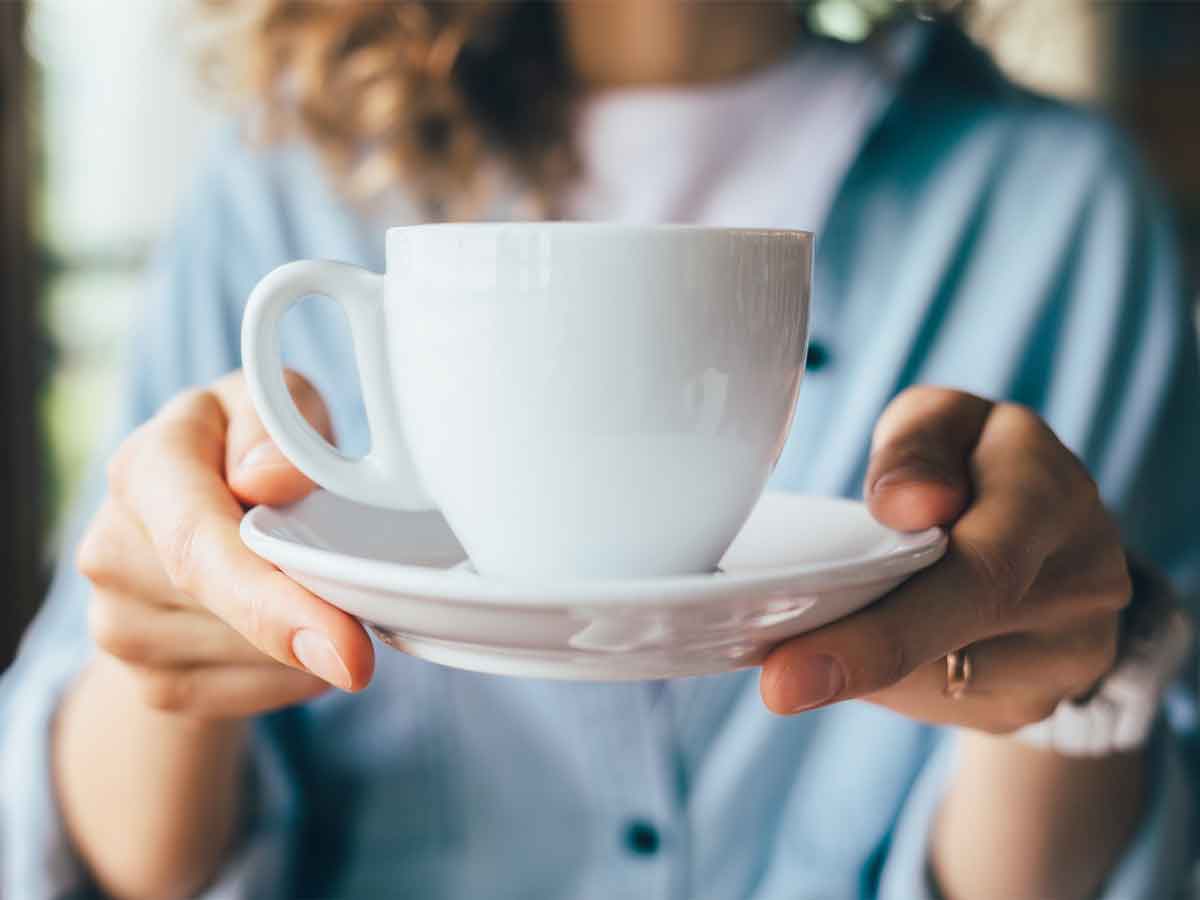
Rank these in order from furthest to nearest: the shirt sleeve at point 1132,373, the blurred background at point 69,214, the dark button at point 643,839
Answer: the blurred background at point 69,214, the shirt sleeve at point 1132,373, the dark button at point 643,839

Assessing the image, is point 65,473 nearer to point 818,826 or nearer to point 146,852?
point 146,852

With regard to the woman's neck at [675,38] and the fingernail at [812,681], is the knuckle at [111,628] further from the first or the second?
the woman's neck at [675,38]

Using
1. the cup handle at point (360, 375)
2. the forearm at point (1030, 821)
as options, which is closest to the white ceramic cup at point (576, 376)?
the cup handle at point (360, 375)

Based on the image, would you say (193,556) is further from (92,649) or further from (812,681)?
(92,649)

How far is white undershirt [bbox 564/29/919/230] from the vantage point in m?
1.08

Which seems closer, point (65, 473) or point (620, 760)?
point (620, 760)

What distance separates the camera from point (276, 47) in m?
1.15

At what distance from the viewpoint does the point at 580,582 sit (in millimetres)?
367

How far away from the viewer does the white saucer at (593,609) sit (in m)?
0.34

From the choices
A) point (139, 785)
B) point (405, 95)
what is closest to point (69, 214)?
point (405, 95)

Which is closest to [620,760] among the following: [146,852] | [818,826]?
[818,826]

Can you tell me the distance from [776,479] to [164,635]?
0.61 meters

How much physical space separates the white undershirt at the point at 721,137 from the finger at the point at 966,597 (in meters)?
0.59

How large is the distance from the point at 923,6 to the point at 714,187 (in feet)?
1.05
